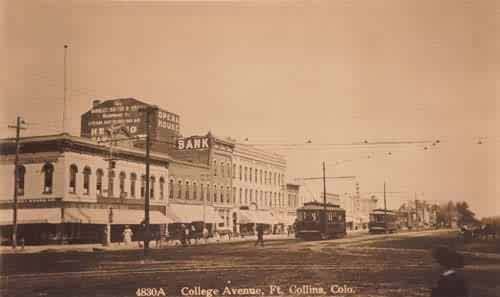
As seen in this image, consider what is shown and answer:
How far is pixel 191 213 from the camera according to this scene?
15633 millimetres

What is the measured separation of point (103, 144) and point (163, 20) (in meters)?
3.79

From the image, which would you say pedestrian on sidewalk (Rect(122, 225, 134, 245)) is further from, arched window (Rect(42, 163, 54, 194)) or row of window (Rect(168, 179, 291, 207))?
arched window (Rect(42, 163, 54, 194))

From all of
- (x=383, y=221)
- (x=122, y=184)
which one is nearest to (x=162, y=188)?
(x=122, y=184)

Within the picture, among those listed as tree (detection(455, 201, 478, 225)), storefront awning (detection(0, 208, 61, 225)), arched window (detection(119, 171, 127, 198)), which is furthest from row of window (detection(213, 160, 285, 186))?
storefront awning (detection(0, 208, 61, 225))

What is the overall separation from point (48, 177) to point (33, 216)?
1207 mm

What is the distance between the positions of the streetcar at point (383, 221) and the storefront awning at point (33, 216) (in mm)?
8477

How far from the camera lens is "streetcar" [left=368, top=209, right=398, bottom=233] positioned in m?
16.7

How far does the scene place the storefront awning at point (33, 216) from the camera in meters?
10.4

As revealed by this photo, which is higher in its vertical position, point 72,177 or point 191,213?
point 72,177

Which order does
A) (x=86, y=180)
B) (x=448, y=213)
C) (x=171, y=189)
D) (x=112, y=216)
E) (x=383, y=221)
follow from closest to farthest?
(x=448, y=213)
(x=86, y=180)
(x=112, y=216)
(x=171, y=189)
(x=383, y=221)

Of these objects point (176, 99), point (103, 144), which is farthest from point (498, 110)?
point (103, 144)

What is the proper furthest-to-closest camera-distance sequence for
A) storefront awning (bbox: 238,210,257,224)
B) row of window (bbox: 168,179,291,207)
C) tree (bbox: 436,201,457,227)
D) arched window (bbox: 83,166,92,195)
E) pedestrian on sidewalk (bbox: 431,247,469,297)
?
storefront awning (bbox: 238,210,257,224) < row of window (bbox: 168,179,291,207) < arched window (bbox: 83,166,92,195) < tree (bbox: 436,201,457,227) < pedestrian on sidewalk (bbox: 431,247,469,297)

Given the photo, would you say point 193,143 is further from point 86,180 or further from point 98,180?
point 86,180

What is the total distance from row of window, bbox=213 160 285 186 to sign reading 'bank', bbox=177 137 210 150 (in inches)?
51.4
